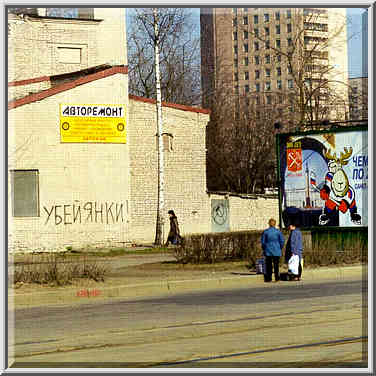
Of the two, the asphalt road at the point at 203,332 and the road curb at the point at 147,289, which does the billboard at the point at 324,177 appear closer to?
the road curb at the point at 147,289

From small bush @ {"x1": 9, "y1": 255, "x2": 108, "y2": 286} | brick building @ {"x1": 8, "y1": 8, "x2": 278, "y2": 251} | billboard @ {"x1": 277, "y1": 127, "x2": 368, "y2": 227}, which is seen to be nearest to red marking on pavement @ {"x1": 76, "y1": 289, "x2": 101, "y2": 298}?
small bush @ {"x1": 9, "y1": 255, "x2": 108, "y2": 286}

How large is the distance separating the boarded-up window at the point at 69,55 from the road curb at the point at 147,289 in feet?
61.7

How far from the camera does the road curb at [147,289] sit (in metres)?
16.7

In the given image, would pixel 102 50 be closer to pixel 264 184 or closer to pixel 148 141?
pixel 148 141

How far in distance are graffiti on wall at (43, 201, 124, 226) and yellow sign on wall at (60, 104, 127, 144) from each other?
241 cm

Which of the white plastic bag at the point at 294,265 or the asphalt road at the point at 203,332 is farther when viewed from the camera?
the white plastic bag at the point at 294,265

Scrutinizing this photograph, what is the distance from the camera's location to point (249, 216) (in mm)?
40969

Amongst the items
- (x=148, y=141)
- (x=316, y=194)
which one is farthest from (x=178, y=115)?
(x=316, y=194)

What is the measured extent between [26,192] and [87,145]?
9.51 feet

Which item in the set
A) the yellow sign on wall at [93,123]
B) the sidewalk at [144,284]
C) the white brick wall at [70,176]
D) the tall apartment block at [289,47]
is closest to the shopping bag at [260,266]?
the sidewalk at [144,284]

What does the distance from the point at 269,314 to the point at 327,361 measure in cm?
483

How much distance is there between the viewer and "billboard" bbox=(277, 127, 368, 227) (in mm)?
25969

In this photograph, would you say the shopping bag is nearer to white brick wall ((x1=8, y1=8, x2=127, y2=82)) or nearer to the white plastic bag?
the white plastic bag

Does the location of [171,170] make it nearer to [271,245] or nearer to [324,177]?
[324,177]
